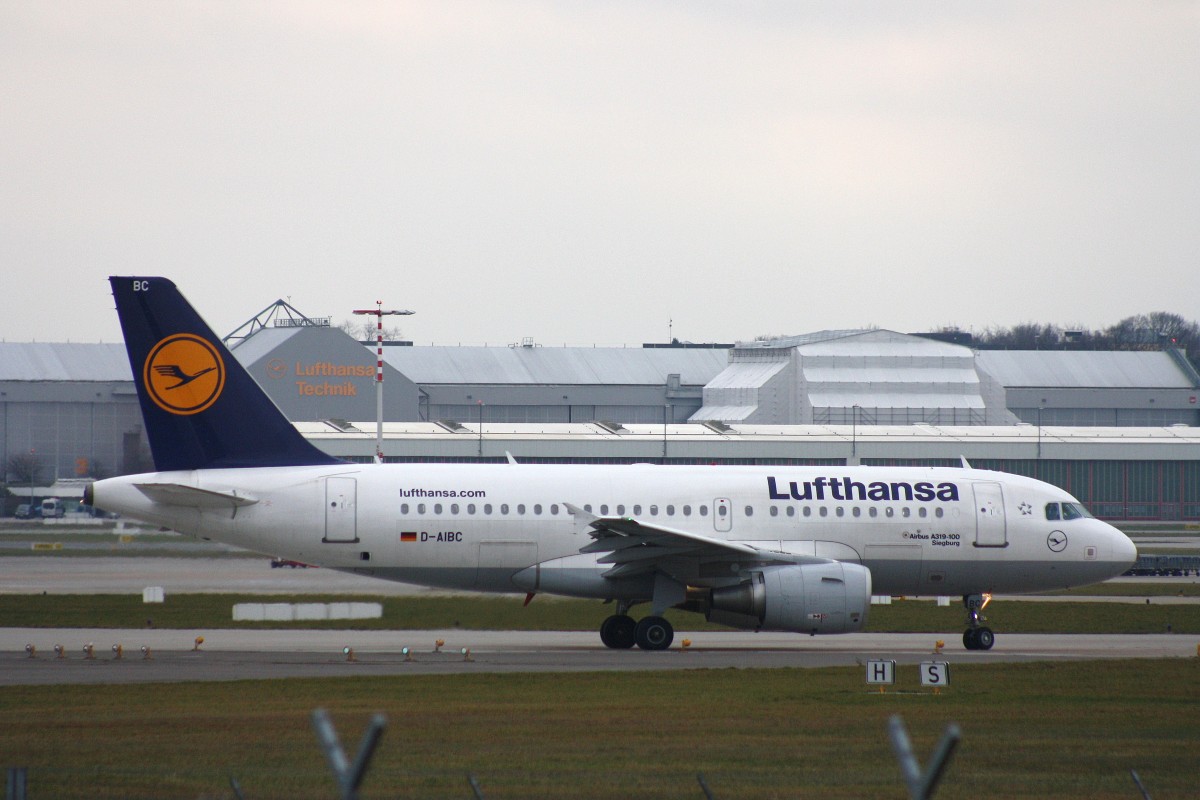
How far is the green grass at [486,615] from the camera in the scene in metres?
32.1

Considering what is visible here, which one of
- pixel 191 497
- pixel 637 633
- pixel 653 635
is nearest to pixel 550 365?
pixel 637 633

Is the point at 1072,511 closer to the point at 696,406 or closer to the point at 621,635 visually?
the point at 621,635

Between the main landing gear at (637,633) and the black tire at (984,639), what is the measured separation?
5.90 m

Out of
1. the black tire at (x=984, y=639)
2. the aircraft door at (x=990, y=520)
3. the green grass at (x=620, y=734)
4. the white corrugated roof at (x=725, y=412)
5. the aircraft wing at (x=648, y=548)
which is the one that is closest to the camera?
the green grass at (x=620, y=734)

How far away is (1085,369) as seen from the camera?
116312 mm

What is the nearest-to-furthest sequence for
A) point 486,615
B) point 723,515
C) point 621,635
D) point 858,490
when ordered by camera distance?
point 621,635
point 723,515
point 858,490
point 486,615

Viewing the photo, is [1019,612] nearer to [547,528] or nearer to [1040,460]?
[547,528]

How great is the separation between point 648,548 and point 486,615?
23.4 ft

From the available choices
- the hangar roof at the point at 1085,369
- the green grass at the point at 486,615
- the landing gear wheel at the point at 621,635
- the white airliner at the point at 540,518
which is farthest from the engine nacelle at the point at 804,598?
the hangar roof at the point at 1085,369

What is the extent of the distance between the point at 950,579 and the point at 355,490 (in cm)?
1207

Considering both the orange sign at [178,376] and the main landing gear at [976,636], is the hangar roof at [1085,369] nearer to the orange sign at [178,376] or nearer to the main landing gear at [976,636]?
the main landing gear at [976,636]

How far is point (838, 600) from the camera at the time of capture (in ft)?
87.7

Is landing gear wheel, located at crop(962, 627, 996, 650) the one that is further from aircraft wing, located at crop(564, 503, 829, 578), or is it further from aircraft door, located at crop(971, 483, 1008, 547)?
aircraft wing, located at crop(564, 503, 829, 578)

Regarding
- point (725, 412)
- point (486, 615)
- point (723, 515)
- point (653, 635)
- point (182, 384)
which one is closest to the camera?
point (653, 635)
